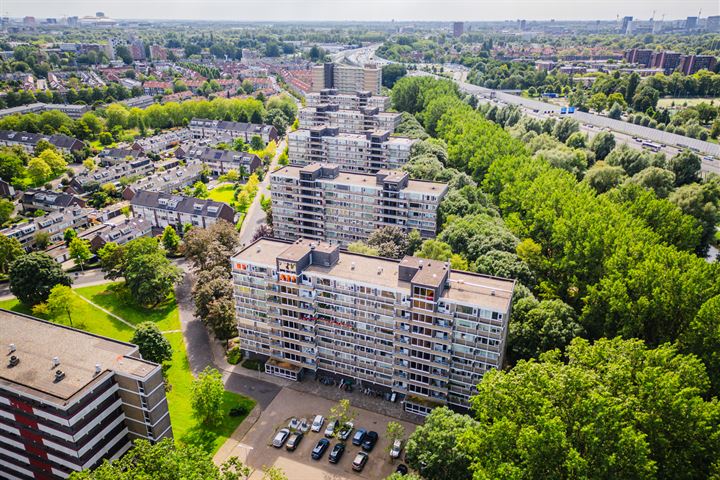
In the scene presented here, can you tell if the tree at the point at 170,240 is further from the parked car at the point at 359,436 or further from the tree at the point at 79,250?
the parked car at the point at 359,436

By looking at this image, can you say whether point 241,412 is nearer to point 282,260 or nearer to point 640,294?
point 282,260

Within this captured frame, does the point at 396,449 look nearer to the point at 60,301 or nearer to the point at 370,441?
the point at 370,441

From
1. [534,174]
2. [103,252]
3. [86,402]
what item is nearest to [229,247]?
[103,252]

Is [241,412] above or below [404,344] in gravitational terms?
below

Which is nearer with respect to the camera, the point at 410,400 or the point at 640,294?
the point at 410,400

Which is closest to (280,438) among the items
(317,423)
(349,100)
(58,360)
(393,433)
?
(317,423)

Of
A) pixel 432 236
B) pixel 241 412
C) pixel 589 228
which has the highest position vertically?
pixel 589 228

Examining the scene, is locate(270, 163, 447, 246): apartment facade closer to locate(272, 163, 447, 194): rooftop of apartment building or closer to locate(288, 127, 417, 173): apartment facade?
locate(272, 163, 447, 194): rooftop of apartment building
